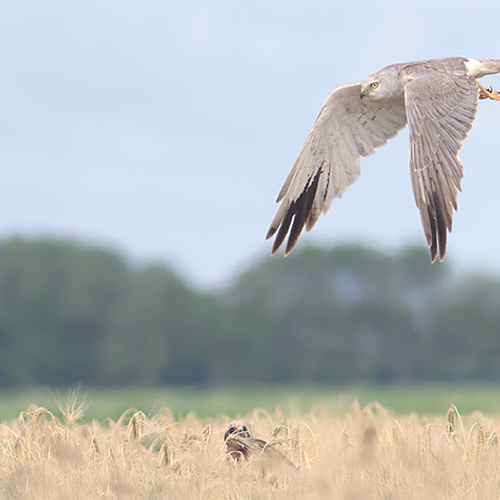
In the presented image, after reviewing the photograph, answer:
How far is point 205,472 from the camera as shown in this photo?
4.23m

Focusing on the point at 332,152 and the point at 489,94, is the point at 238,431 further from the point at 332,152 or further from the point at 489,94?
the point at 489,94

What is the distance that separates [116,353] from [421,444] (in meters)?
34.3

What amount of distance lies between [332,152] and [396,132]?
762 mm

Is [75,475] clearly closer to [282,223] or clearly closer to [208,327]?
[282,223]

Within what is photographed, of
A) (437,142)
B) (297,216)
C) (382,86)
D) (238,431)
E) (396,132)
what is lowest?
(238,431)

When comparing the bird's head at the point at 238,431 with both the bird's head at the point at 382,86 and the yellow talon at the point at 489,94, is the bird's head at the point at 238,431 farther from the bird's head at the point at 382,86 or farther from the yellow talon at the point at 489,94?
the yellow talon at the point at 489,94

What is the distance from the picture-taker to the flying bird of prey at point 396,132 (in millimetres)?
5629

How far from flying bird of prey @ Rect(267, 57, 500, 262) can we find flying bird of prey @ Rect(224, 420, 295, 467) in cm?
218

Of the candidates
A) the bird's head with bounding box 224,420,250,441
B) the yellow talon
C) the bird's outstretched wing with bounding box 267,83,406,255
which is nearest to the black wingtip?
the bird's outstretched wing with bounding box 267,83,406,255

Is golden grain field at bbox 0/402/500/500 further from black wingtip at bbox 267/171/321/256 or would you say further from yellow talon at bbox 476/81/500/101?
yellow talon at bbox 476/81/500/101

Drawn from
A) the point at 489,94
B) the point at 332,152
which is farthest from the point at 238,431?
the point at 489,94

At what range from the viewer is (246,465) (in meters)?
4.36

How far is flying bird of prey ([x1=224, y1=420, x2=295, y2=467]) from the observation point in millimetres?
4387

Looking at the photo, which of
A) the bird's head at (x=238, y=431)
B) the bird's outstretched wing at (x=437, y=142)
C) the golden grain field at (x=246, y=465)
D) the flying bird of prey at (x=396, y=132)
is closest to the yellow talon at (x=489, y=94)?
the flying bird of prey at (x=396, y=132)
